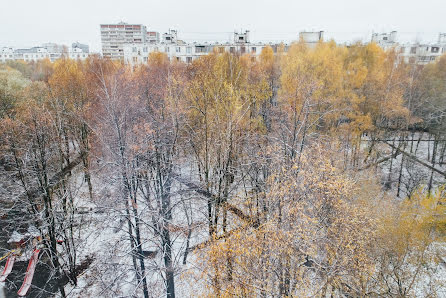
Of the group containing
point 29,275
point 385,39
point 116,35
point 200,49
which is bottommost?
point 29,275

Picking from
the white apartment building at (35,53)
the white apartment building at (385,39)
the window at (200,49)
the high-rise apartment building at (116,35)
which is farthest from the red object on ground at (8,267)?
the white apartment building at (35,53)

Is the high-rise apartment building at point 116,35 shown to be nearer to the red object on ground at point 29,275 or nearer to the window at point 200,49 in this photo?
the window at point 200,49

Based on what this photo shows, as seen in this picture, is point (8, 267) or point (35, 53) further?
point (35, 53)

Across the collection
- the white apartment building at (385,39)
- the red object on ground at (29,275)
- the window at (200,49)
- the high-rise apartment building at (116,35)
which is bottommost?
the red object on ground at (29,275)

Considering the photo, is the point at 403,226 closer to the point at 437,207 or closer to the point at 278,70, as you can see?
the point at 437,207

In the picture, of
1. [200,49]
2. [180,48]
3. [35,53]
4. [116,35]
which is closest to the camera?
[180,48]

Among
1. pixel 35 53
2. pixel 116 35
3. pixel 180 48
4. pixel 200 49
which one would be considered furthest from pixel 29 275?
pixel 35 53

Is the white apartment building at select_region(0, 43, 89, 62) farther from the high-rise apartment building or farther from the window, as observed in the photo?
the window

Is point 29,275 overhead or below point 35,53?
below

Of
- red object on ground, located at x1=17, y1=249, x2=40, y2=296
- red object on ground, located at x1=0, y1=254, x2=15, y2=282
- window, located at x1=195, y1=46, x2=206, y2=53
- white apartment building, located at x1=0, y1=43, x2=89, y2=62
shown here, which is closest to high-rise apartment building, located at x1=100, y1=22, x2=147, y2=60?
white apartment building, located at x1=0, y1=43, x2=89, y2=62

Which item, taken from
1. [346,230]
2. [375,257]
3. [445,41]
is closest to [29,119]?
[346,230]

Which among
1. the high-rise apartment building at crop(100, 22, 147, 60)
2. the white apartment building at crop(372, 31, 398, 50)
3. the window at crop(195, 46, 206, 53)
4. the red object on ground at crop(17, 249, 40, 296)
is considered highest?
the high-rise apartment building at crop(100, 22, 147, 60)

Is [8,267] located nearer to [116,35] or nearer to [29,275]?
[29,275]

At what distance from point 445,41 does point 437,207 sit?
2711 inches
